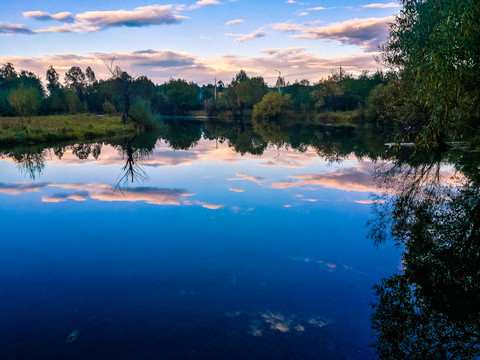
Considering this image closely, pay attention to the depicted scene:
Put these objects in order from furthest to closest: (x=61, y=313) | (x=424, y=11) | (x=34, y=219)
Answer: (x=424, y=11)
(x=34, y=219)
(x=61, y=313)

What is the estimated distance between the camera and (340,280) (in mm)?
7590

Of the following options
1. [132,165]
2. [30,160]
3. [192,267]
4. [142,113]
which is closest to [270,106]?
[142,113]

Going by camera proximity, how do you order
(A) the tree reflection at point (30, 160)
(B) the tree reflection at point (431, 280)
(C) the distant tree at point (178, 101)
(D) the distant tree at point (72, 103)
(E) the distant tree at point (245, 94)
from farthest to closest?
(C) the distant tree at point (178, 101)
(E) the distant tree at point (245, 94)
(D) the distant tree at point (72, 103)
(A) the tree reflection at point (30, 160)
(B) the tree reflection at point (431, 280)

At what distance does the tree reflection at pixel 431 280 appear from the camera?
18.1 feet

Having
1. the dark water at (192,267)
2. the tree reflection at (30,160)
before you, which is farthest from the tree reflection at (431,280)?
the tree reflection at (30,160)

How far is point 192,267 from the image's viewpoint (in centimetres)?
822

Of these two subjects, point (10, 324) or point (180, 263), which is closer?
point (10, 324)

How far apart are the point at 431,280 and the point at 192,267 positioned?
5598mm

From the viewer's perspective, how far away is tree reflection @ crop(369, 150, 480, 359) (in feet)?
18.1

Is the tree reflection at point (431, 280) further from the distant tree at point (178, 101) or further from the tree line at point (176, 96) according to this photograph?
the distant tree at point (178, 101)

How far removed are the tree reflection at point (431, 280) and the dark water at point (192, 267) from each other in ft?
0.95

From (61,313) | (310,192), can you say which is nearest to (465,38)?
(310,192)

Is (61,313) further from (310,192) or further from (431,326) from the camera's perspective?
(310,192)

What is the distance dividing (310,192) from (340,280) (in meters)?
8.02
